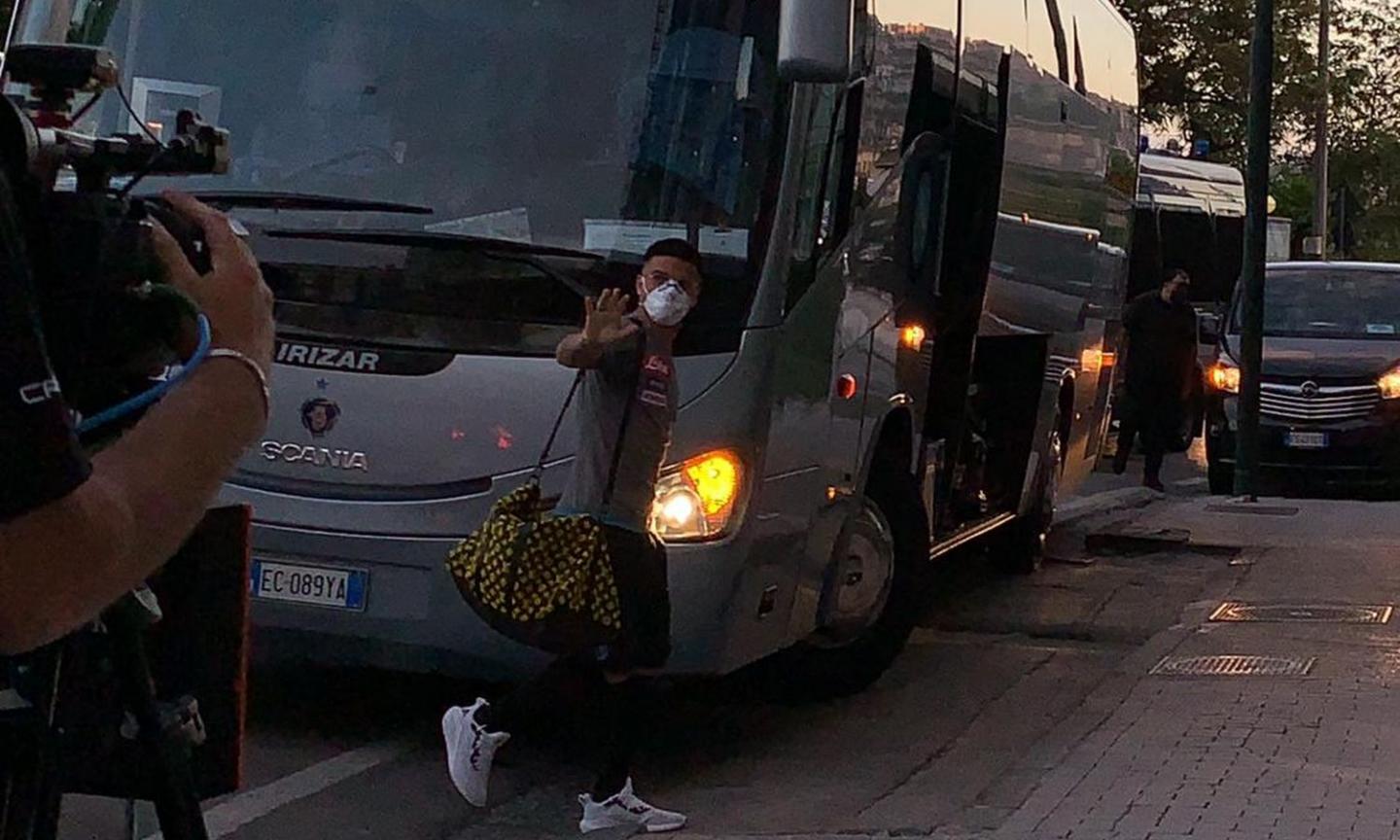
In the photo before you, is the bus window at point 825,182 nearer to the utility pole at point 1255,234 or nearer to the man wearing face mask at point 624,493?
the man wearing face mask at point 624,493

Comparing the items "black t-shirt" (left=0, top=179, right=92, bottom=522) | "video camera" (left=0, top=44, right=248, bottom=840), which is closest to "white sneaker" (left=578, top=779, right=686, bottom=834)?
"video camera" (left=0, top=44, right=248, bottom=840)

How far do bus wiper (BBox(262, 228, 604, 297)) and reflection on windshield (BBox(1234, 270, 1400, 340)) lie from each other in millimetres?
13002

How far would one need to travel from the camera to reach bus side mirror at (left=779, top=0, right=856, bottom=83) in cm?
681

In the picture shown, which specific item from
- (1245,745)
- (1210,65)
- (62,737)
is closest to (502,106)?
(1245,745)

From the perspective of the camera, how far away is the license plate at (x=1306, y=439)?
61.8 feet

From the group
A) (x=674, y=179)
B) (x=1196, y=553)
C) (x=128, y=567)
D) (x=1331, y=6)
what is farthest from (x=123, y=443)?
(x=1331, y=6)

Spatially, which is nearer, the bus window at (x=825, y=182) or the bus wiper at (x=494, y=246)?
the bus wiper at (x=494, y=246)

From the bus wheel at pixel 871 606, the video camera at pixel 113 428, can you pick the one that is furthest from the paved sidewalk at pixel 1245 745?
the video camera at pixel 113 428

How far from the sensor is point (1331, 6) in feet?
163

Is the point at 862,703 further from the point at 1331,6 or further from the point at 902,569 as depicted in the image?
the point at 1331,6

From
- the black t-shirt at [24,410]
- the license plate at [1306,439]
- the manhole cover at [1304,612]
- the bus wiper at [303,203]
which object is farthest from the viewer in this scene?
the license plate at [1306,439]

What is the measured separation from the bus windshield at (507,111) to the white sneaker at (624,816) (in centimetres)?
155

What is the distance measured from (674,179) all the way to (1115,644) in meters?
4.36

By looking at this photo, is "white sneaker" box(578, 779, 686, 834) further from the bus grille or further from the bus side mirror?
the bus grille
